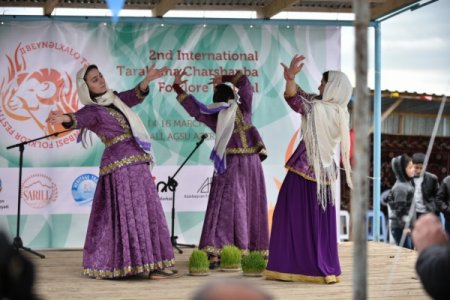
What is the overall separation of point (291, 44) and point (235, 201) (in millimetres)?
2140

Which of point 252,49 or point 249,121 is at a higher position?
point 252,49

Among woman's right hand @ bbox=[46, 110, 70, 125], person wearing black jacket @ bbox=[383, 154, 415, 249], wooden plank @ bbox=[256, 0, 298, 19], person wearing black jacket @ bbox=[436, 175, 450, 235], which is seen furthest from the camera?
person wearing black jacket @ bbox=[383, 154, 415, 249]

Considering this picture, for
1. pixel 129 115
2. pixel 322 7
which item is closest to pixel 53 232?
pixel 129 115

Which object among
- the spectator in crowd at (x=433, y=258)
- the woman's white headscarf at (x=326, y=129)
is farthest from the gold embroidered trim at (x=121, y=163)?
the spectator in crowd at (x=433, y=258)

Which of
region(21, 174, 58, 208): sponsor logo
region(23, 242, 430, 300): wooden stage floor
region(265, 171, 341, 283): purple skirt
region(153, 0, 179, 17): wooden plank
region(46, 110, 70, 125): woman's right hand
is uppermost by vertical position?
region(153, 0, 179, 17): wooden plank

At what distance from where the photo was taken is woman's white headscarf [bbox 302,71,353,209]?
251 inches

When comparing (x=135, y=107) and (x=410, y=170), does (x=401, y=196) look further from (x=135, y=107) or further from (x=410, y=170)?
(x=135, y=107)

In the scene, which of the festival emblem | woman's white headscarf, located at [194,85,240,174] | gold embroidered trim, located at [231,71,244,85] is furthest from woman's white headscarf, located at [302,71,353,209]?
the festival emblem

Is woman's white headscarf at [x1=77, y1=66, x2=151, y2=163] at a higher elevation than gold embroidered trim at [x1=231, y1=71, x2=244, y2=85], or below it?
below

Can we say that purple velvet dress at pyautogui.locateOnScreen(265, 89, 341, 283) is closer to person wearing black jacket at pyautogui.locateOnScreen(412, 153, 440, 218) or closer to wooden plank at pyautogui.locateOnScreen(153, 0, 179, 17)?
wooden plank at pyautogui.locateOnScreen(153, 0, 179, 17)

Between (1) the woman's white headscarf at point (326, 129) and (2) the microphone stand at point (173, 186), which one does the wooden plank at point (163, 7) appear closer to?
(2) the microphone stand at point (173, 186)

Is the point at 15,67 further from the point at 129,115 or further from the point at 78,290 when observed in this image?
the point at 78,290

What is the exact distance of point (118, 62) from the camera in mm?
8422

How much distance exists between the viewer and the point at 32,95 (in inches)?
325
